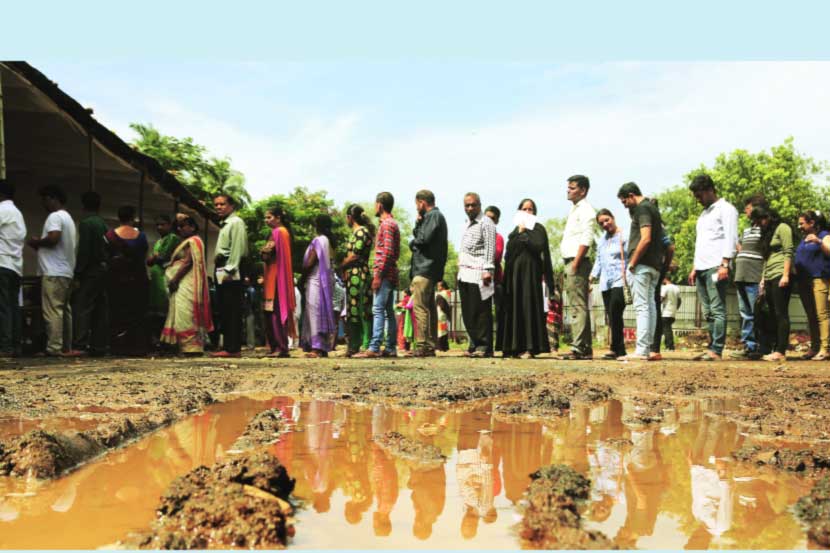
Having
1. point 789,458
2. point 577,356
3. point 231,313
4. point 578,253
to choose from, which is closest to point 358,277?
point 231,313

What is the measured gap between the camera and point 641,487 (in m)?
1.95

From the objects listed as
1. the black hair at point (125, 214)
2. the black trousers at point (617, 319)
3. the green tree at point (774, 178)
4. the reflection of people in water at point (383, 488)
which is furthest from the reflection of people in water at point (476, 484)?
the green tree at point (774, 178)

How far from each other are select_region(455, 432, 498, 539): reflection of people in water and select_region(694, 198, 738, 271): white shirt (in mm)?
5514

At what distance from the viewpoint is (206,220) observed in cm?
1542

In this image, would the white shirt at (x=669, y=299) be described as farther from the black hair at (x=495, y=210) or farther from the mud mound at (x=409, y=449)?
the mud mound at (x=409, y=449)

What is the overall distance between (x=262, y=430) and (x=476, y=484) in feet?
3.52

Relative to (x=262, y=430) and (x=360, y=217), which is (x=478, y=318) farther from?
(x=262, y=430)

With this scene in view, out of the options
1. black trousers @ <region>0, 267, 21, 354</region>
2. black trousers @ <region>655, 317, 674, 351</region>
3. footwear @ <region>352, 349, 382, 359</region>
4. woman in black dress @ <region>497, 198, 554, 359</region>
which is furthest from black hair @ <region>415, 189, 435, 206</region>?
black trousers @ <region>655, 317, 674, 351</region>

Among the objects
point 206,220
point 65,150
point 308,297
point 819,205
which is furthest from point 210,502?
point 819,205

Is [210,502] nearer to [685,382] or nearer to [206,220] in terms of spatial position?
A: [685,382]

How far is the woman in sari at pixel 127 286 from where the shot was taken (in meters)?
8.31

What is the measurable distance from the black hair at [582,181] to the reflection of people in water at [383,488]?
5.75 meters

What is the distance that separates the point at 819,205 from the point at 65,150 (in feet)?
154

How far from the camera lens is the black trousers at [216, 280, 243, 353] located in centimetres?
838
